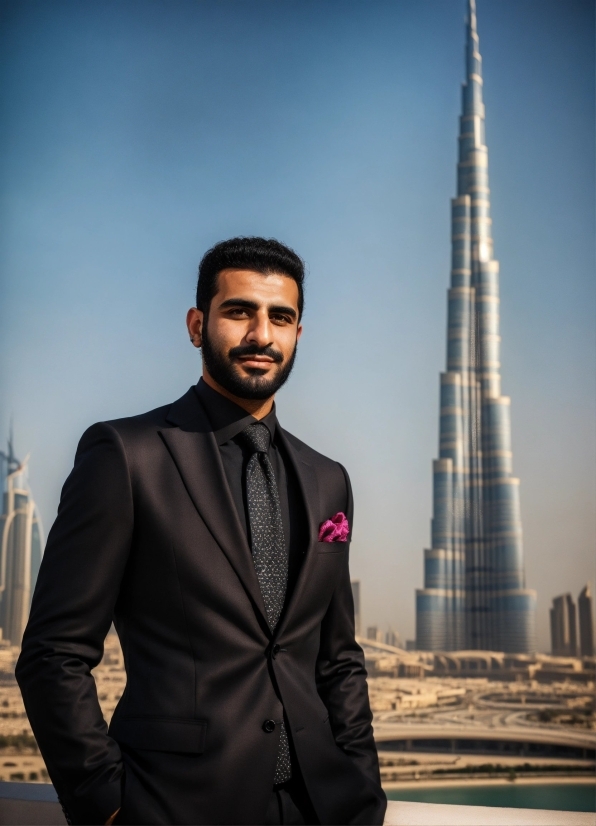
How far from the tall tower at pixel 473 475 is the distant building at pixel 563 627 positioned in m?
1.63

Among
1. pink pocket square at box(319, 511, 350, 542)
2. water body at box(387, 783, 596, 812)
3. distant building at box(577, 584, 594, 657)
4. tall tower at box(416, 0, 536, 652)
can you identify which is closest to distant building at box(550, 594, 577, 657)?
distant building at box(577, 584, 594, 657)

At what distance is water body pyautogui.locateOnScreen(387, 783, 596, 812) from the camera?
117 ft

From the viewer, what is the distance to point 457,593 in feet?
144

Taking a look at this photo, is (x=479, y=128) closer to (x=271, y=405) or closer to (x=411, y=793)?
(x=411, y=793)

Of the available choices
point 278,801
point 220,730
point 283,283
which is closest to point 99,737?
point 220,730

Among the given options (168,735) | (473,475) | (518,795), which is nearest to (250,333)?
(168,735)

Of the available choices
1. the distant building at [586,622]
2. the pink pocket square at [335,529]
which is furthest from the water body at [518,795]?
the pink pocket square at [335,529]

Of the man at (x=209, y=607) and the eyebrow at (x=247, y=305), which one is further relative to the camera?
the eyebrow at (x=247, y=305)

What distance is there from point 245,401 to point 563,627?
41.2m

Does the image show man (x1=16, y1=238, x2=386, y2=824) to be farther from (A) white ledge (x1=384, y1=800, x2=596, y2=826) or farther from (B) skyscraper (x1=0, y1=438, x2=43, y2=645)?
(B) skyscraper (x1=0, y1=438, x2=43, y2=645)

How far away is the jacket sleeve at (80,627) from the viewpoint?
4.49 feet

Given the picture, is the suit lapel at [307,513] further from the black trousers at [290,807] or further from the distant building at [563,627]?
the distant building at [563,627]

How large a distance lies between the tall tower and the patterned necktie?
4199 centimetres

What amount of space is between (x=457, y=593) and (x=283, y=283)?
44099mm
